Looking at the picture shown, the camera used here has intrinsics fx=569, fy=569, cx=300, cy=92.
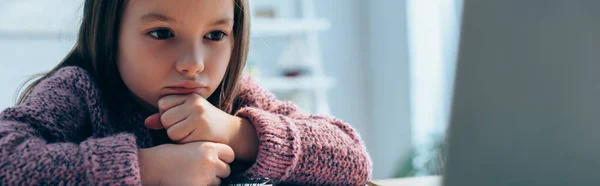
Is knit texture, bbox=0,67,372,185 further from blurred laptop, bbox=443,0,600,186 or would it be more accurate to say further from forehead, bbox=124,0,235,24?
blurred laptop, bbox=443,0,600,186

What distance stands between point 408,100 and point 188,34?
2.06m

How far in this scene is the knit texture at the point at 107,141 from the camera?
47 cm

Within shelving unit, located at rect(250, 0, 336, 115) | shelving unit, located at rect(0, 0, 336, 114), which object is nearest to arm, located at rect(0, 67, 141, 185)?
shelving unit, located at rect(0, 0, 336, 114)

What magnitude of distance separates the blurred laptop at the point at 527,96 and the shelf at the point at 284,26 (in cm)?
190

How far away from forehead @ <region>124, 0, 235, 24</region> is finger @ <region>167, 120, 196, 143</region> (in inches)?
4.1

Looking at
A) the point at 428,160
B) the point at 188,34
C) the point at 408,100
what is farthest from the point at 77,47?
the point at 408,100

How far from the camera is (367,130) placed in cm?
283

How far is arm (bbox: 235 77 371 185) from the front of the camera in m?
0.59

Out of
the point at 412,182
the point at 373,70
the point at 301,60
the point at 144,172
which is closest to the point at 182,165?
the point at 144,172

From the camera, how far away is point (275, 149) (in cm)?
59

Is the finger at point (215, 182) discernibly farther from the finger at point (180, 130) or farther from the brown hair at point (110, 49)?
the brown hair at point (110, 49)

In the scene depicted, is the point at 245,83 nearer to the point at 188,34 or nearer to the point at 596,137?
the point at 188,34

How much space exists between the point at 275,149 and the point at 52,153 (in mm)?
213

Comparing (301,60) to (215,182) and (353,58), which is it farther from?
(215,182)
